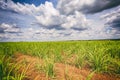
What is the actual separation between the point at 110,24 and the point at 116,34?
153 mm

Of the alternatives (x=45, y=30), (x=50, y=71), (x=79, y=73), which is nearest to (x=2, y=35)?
(x=45, y=30)

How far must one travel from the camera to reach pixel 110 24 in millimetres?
2439

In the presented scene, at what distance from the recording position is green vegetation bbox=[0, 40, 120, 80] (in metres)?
2.17

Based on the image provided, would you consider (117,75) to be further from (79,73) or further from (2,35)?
(2,35)

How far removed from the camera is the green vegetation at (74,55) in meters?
2.17

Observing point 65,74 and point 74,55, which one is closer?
point 65,74

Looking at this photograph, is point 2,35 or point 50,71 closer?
point 50,71

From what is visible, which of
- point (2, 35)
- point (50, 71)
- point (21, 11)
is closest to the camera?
point (50, 71)

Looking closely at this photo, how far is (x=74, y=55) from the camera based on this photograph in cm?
244

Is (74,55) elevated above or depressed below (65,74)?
above

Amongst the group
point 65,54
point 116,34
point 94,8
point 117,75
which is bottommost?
point 117,75

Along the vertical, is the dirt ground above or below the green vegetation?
below

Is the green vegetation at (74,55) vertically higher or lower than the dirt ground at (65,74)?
higher

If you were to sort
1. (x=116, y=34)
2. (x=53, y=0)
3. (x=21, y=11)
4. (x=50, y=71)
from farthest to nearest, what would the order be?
(x=21, y=11)
(x=53, y=0)
(x=116, y=34)
(x=50, y=71)
